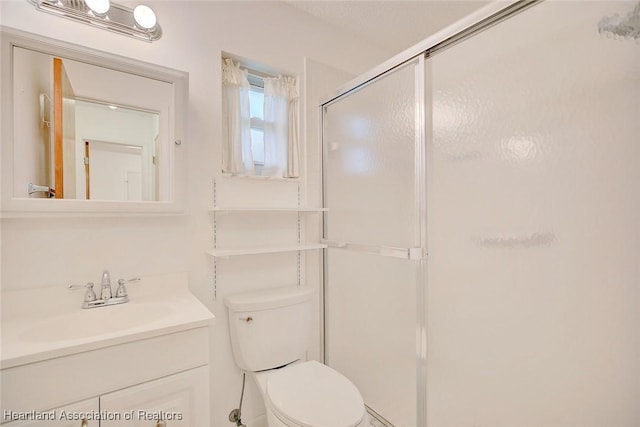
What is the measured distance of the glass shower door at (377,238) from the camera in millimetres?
1329

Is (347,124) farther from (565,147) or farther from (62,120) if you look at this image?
(62,120)

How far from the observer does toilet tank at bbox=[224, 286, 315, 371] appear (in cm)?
140

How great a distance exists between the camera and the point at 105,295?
118 cm

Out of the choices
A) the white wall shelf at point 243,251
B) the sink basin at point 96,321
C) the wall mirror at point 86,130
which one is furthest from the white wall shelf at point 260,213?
the sink basin at point 96,321

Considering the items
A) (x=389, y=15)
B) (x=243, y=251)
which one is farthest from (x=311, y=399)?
(x=389, y=15)

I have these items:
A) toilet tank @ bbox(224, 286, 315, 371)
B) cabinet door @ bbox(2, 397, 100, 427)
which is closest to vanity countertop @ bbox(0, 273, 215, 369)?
cabinet door @ bbox(2, 397, 100, 427)

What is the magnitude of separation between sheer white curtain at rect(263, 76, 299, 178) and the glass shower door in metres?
0.21

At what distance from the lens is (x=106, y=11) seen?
1187 mm

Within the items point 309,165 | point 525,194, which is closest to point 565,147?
point 525,194

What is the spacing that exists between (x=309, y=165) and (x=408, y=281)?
901 millimetres

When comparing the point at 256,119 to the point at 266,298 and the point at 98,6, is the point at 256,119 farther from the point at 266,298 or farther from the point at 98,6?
the point at 266,298

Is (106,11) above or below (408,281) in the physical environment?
above

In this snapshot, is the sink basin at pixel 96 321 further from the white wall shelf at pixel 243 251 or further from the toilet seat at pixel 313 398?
the toilet seat at pixel 313 398

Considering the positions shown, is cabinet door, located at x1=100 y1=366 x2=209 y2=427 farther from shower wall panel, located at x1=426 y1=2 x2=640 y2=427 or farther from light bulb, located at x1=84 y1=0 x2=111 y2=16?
light bulb, located at x1=84 y1=0 x2=111 y2=16
